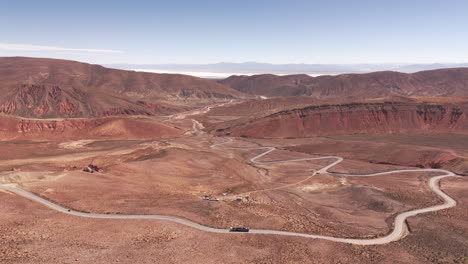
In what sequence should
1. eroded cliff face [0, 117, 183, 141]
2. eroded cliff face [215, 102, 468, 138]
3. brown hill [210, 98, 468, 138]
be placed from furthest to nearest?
brown hill [210, 98, 468, 138] < eroded cliff face [215, 102, 468, 138] < eroded cliff face [0, 117, 183, 141]

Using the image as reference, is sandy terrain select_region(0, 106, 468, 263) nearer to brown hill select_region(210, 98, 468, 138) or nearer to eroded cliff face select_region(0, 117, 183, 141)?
eroded cliff face select_region(0, 117, 183, 141)

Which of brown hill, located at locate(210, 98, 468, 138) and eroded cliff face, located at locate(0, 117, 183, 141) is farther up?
brown hill, located at locate(210, 98, 468, 138)

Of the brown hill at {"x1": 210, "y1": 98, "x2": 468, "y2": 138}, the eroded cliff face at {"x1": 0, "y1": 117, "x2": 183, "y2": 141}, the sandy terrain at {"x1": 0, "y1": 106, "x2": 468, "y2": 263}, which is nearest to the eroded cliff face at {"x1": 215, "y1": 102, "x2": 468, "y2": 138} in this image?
the brown hill at {"x1": 210, "y1": 98, "x2": 468, "y2": 138}

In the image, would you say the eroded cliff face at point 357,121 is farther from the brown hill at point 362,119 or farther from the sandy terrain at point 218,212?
the sandy terrain at point 218,212

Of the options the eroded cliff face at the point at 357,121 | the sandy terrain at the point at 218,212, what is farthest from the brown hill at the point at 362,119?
the sandy terrain at the point at 218,212

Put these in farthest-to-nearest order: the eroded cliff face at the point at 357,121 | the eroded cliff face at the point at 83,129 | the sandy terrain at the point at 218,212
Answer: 1. the eroded cliff face at the point at 357,121
2. the eroded cliff face at the point at 83,129
3. the sandy terrain at the point at 218,212

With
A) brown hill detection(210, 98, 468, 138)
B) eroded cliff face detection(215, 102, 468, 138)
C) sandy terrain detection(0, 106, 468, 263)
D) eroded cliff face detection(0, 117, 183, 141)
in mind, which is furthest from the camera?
brown hill detection(210, 98, 468, 138)

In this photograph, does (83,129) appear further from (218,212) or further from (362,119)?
(362,119)

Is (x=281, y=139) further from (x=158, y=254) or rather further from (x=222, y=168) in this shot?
(x=158, y=254)

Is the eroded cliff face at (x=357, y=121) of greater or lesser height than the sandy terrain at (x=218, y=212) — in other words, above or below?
above
